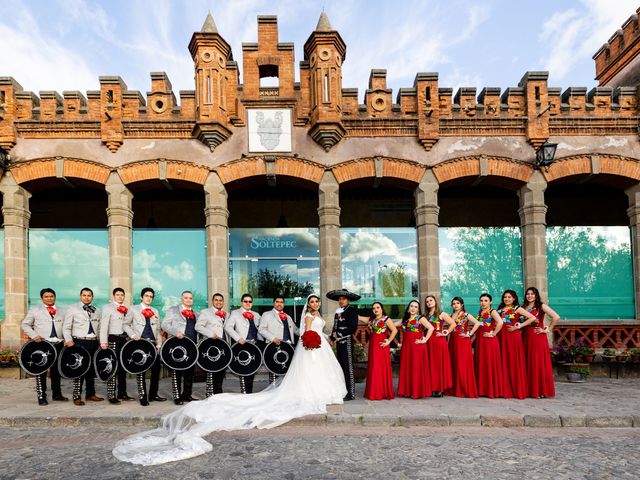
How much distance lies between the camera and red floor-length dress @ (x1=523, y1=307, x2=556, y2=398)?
8672 mm

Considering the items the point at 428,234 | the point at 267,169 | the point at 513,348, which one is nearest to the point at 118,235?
the point at 267,169

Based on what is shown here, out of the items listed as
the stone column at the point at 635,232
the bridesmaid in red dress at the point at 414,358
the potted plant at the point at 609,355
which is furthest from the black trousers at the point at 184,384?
the stone column at the point at 635,232

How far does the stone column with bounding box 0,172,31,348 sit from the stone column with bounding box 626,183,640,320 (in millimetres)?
15200

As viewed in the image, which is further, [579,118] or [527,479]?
[579,118]

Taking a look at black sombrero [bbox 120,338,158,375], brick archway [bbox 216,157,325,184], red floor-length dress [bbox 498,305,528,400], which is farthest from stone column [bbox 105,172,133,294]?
red floor-length dress [bbox 498,305,528,400]

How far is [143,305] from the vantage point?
Result: 8.58 m

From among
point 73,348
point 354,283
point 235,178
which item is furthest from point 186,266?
point 73,348

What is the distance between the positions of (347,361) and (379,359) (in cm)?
54

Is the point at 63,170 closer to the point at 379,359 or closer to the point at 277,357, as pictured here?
the point at 277,357

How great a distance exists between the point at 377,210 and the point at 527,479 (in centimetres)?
1079

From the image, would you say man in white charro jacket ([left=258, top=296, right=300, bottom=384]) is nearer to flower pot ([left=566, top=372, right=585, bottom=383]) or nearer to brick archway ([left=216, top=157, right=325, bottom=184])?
brick archway ([left=216, top=157, right=325, bottom=184])

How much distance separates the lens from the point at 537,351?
28.9ft

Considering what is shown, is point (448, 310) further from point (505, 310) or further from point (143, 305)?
point (143, 305)

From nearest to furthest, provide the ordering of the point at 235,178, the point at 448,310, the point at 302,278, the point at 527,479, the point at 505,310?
the point at 527,479
the point at 505,310
the point at 235,178
the point at 448,310
the point at 302,278
